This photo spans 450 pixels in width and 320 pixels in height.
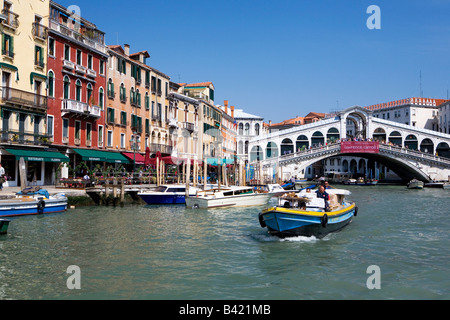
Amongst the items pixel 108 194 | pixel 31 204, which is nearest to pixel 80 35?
pixel 108 194

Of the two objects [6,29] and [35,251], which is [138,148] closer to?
[6,29]

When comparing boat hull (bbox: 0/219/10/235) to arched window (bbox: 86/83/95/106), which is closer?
boat hull (bbox: 0/219/10/235)

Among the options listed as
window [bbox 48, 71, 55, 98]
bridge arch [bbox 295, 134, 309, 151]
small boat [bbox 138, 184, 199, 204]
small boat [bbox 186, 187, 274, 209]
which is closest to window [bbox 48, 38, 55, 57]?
window [bbox 48, 71, 55, 98]

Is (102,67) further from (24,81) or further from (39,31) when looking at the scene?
(24,81)

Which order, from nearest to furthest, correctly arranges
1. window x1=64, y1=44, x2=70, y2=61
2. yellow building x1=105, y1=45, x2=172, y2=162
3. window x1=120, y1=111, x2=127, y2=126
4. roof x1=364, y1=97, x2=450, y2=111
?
1. window x1=64, y1=44, x2=70, y2=61
2. yellow building x1=105, y1=45, x2=172, y2=162
3. window x1=120, y1=111, x2=127, y2=126
4. roof x1=364, y1=97, x2=450, y2=111

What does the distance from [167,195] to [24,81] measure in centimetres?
908

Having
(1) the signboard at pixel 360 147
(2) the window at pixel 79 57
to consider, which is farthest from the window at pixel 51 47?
(1) the signboard at pixel 360 147

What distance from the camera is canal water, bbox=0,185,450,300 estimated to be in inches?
311

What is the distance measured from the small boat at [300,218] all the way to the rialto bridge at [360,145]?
109 feet

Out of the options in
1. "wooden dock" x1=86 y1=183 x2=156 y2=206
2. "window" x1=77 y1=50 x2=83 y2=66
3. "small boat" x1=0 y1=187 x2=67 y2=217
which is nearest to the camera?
"small boat" x1=0 y1=187 x2=67 y2=217

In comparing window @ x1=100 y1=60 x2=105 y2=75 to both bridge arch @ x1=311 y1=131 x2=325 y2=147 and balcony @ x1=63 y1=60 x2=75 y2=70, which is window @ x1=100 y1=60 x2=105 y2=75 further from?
bridge arch @ x1=311 y1=131 x2=325 y2=147

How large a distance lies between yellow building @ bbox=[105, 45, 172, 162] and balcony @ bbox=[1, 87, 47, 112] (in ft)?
20.0

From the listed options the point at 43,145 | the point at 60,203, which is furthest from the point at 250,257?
the point at 43,145

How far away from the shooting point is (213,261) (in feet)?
32.7
